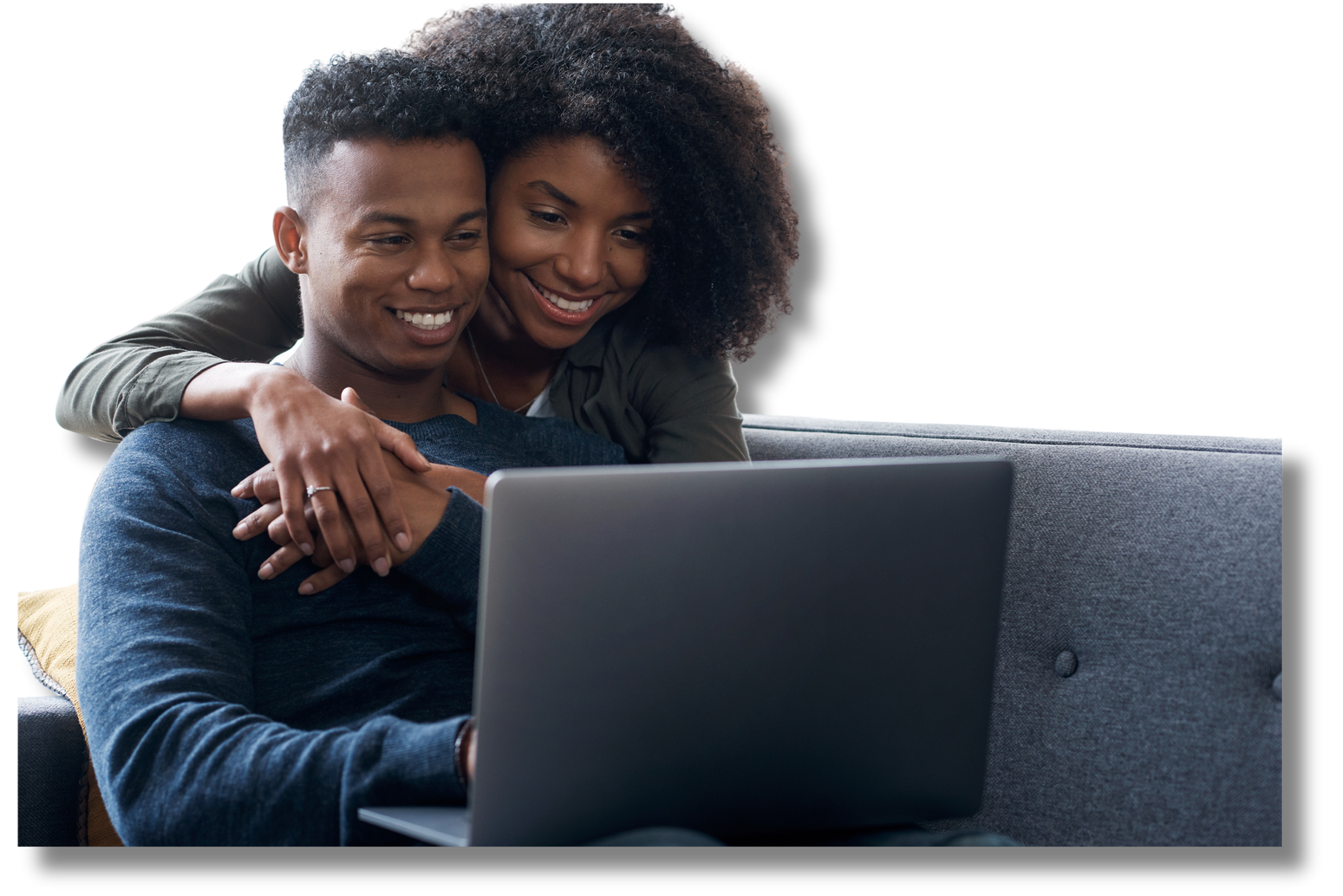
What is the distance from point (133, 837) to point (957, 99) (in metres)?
1.82

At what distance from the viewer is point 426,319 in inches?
48.9

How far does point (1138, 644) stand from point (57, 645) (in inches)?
50.3

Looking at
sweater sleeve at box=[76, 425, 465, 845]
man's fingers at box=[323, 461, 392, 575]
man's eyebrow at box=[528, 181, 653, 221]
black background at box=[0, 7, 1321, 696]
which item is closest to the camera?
sweater sleeve at box=[76, 425, 465, 845]

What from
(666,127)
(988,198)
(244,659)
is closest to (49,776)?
(244,659)

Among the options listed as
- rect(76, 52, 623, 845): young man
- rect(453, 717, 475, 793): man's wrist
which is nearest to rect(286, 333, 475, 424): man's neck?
rect(76, 52, 623, 845): young man

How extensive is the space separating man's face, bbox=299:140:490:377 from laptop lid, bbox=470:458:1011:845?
0.60m

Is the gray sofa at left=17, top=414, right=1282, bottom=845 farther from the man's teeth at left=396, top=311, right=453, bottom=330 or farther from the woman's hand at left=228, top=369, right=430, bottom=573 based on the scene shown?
the man's teeth at left=396, top=311, right=453, bottom=330

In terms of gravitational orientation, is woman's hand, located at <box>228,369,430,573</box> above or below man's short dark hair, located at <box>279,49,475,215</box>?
below

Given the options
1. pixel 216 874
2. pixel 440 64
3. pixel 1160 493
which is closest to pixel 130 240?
pixel 440 64

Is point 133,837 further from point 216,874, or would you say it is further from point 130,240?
point 130,240

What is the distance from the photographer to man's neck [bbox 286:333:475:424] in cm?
126

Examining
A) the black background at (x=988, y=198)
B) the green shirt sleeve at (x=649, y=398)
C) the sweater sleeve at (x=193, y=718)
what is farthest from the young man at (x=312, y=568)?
the black background at (x=988, y=198)

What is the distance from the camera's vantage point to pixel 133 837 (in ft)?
2.81

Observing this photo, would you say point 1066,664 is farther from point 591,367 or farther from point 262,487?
point 262,487
